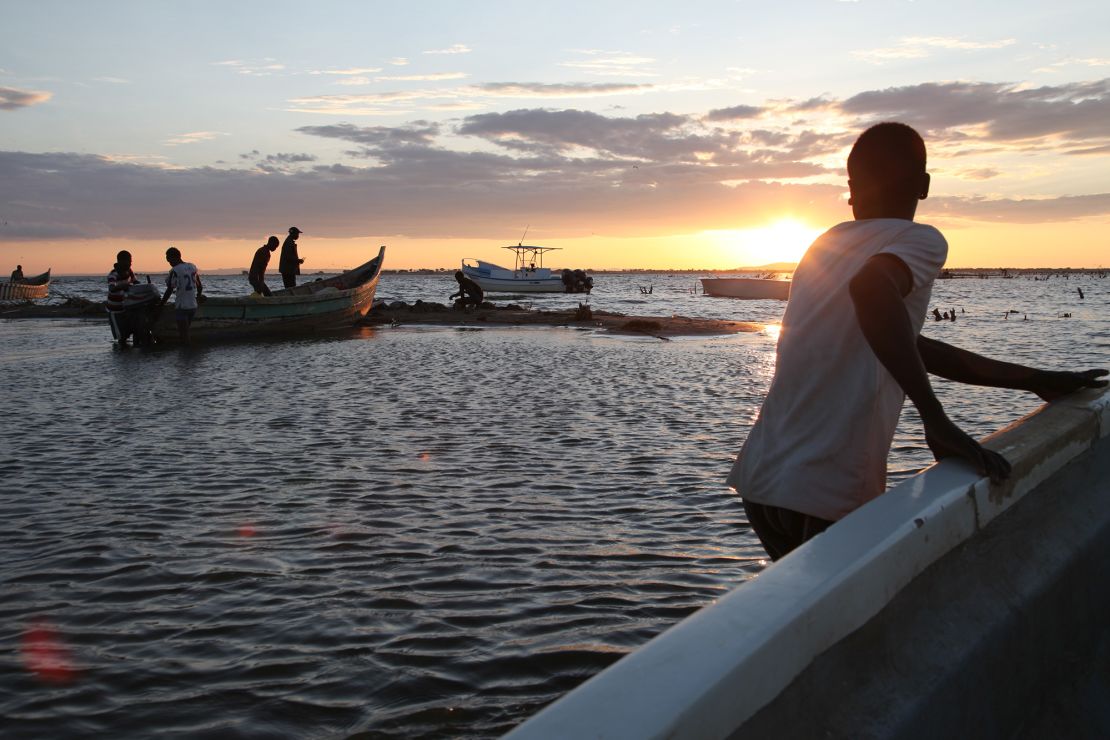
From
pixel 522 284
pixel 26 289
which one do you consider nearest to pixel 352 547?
pixel 26 289

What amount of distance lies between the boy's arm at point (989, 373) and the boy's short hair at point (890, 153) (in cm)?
53

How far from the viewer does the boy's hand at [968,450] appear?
2307 mm

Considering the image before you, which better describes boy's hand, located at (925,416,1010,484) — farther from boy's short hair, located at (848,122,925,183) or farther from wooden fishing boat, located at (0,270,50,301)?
wooden fishing boat, located at (0,270,50,301)

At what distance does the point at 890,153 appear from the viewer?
2.55 metres

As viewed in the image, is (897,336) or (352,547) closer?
(897,336)

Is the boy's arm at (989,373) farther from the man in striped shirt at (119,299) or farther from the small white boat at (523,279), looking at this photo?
the small white boat at (523,279)

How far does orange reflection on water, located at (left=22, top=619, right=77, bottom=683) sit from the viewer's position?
151 inches

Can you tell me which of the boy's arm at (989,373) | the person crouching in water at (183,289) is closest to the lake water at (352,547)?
the boy's arm at (989,373)

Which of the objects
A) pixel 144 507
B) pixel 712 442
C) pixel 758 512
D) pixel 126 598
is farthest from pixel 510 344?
pixel 758 512

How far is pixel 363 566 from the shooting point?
5.16m

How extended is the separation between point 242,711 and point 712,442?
6210 millimetres

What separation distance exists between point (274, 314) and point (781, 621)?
23.4 metres

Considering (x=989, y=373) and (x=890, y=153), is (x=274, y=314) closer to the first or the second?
(x=989, y=373)

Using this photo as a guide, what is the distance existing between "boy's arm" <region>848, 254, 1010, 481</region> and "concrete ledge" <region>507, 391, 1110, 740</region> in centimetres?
7
